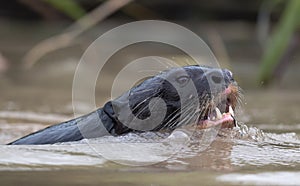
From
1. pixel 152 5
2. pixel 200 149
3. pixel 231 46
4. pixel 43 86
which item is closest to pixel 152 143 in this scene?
pixel 200 149

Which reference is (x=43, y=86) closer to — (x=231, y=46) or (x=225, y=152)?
(x=231, y=46)

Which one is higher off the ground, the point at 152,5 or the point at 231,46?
the point at 152,5

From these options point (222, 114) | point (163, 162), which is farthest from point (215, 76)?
point (163, 162)

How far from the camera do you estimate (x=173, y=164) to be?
1.95 m

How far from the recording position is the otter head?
2398mm

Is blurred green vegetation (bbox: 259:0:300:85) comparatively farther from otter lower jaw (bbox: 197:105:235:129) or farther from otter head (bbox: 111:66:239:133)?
otter lower jaw (bbox: 197:105:235:129)

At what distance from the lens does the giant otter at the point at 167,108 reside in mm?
2400

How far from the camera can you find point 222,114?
2414mm

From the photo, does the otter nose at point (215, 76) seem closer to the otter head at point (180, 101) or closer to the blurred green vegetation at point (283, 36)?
the otter head at point (180, 101)

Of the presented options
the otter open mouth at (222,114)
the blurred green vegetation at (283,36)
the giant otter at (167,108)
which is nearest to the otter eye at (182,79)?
the giant otter at (167,108)

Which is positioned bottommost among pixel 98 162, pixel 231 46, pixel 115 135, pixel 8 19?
pixel 98 162

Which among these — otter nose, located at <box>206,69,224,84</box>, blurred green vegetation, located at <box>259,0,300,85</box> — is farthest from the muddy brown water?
blurred green vegetation, located at <box>259,0,300,85</box>

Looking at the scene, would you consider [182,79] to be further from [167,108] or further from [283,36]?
[283,36]

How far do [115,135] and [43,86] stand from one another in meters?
2.13
